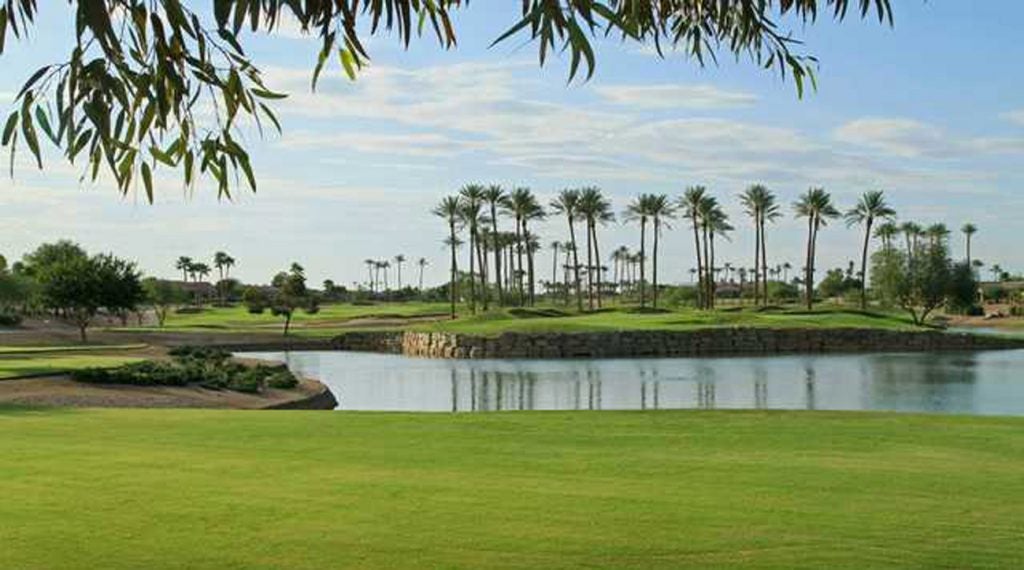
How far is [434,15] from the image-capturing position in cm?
493

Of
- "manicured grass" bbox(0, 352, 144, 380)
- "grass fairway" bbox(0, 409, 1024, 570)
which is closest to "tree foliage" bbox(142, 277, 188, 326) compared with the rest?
"manicured grass" bbox(0, 352, 144, 380)

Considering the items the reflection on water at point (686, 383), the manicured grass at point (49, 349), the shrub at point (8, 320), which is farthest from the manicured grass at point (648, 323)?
the shrub at point (8, 320)

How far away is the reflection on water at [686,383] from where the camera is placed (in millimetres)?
36281

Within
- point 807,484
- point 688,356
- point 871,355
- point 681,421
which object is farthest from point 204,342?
point 807,484

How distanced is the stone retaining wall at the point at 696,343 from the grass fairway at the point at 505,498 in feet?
196

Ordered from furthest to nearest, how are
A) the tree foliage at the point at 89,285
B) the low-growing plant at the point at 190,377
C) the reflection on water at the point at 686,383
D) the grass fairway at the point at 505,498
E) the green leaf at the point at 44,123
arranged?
1. the tree foliage at the point at 89,285
2. the reflection on water at the point at 686,383
3. the low-growing plant at the point at 190,377
4. the grass fairway at the point at 505,498
5. the green leaf at the point at 44,123

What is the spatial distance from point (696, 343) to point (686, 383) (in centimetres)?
3419

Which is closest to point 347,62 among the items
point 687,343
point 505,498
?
point 505,498

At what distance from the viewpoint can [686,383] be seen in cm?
4631

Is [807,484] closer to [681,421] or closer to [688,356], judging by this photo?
[681,421]

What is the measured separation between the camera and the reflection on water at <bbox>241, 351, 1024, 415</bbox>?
36.3 m

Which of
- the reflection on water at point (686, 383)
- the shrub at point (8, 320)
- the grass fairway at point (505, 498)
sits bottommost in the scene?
the reflection on water at point (686, 383)

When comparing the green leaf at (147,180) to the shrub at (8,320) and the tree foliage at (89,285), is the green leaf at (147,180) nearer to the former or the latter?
the tree foliage at (89,285)

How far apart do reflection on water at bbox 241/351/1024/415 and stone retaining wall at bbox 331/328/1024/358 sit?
824cm
